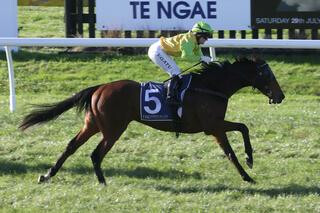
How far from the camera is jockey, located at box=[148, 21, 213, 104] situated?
8.58 meters

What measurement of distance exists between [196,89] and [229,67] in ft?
1.50

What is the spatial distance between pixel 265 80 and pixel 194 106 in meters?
0.80

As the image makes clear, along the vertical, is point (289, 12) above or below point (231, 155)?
above

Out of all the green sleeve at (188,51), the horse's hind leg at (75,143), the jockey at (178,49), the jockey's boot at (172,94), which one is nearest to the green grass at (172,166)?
the horse's hind leg at (75,143)

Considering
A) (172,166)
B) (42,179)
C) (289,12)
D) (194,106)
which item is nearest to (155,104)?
(194,106)

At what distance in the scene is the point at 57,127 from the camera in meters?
10.9

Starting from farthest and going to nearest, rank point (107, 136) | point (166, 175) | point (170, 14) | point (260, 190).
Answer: point (170, 14), point (166, 175), point (107, 136), point (260, 190)

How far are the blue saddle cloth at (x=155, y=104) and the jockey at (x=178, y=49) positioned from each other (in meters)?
0.08

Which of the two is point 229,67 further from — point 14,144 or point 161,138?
point 14,144

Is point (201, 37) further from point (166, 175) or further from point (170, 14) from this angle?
point (170, 14)

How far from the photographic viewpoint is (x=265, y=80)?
28.7 feet

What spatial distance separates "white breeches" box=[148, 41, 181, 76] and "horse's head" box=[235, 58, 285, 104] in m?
0.78

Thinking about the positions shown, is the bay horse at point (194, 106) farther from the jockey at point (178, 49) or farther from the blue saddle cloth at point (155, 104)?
the jockey at point (178, 49)

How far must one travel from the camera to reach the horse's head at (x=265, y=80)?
873cm
